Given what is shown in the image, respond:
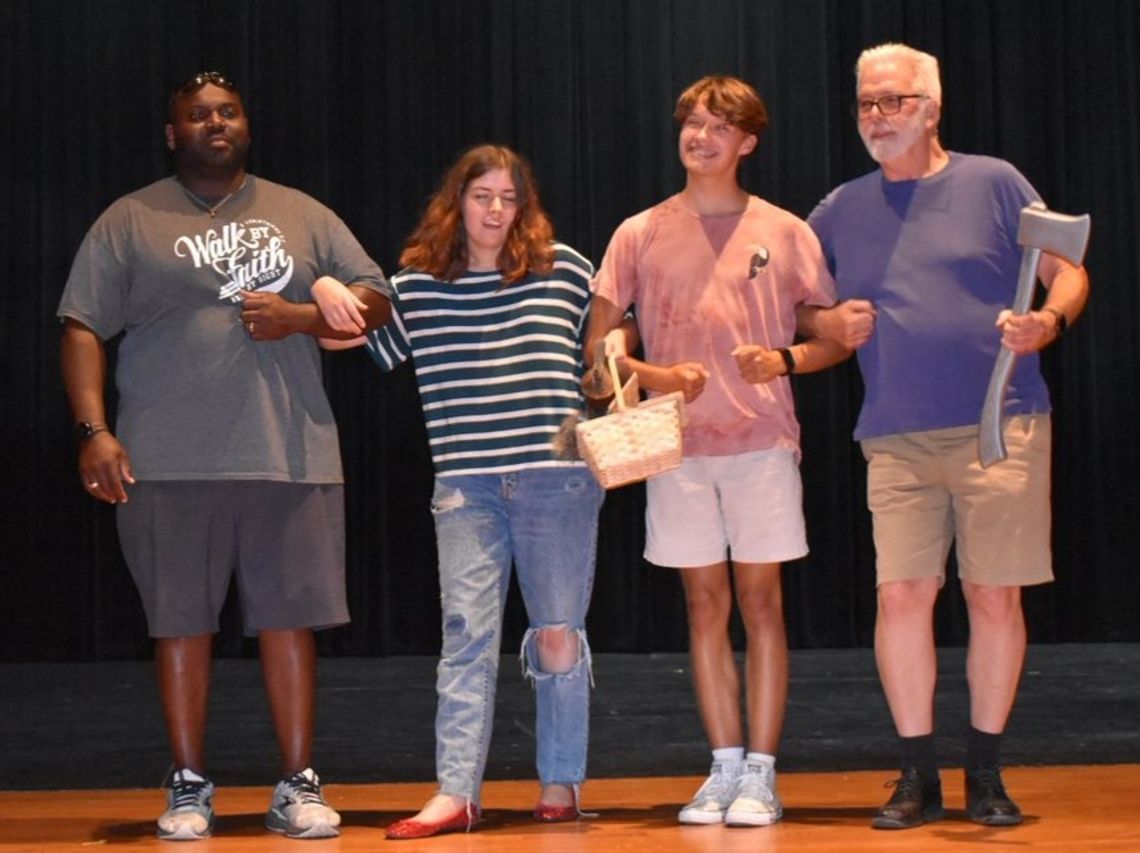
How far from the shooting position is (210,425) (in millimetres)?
3512

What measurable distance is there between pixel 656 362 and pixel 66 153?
16.9 ft

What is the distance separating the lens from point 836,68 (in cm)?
820

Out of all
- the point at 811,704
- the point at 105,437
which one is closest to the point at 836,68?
the point at 811,704

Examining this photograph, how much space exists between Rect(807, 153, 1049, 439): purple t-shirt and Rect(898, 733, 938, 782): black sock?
630 millimetres

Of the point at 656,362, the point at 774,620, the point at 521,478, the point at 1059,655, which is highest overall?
the point at 656,362

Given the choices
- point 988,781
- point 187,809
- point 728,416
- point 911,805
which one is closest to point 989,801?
point 988,781

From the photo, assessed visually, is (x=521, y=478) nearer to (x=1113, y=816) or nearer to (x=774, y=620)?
(x=774, y=620)

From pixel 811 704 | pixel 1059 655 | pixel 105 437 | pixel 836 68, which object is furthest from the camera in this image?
pixel 836 68

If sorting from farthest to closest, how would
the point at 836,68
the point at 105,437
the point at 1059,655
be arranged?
the point at 836,68 < the point at 1059,655 < the point at 105,437

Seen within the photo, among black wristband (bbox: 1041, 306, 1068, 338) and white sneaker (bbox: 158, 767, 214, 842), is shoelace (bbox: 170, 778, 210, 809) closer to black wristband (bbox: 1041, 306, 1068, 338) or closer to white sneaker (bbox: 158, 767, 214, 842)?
white sneaker (bbox: 158, 767, 214, 842)

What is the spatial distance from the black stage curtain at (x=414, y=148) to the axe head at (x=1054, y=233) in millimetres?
4751

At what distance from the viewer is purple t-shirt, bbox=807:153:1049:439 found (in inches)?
137

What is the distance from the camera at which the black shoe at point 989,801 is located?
3.41 m

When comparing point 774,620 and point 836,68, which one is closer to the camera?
point 774,620
